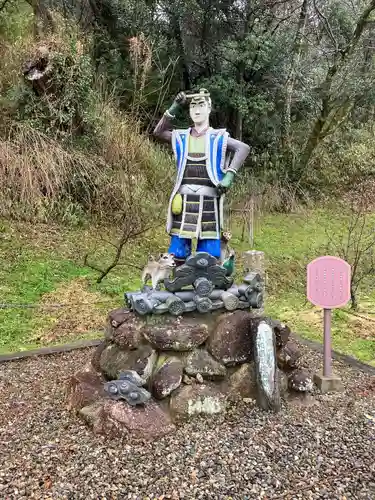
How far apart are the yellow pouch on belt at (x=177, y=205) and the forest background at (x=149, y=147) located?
1.89 metres

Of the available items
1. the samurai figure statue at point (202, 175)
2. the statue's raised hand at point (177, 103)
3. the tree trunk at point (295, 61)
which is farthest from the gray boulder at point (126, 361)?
the tree trunk at point (295, 61)

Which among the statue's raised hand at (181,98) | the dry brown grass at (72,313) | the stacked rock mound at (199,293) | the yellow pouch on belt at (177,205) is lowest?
the dry brown grass at (72,313)

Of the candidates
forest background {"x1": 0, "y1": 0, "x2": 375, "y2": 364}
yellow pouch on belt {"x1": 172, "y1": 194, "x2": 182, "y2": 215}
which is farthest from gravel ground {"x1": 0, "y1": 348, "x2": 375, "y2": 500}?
forest background {"x1": 0, "y1": 0, "x2": 375, "y2": 364}

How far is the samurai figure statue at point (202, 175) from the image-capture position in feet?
10.9

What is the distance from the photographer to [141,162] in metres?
7.97

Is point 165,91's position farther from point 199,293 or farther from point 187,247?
point 199,293

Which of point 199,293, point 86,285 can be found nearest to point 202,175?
point 199,293

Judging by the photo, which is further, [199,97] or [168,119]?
[168,119]

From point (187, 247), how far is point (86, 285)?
2722mm

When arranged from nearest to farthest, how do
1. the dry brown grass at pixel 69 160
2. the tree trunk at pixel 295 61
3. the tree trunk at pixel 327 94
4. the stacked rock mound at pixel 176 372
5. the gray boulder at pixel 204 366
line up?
the stacked rock mound at pixel 176 372 → the gray boulder at pixel 204 366 → the dry brown grass at pixel 69 160 → the tree trunk at pixel 327 94 → the tree trunk at pixel 295 61

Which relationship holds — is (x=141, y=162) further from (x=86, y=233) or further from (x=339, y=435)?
(x=339, y=435)

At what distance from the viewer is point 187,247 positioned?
3.48 metres

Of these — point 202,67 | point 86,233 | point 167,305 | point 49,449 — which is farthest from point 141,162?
point 49,449

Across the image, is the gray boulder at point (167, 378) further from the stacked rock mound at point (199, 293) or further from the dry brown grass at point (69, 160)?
the dry brown grass at point (69, 160)
